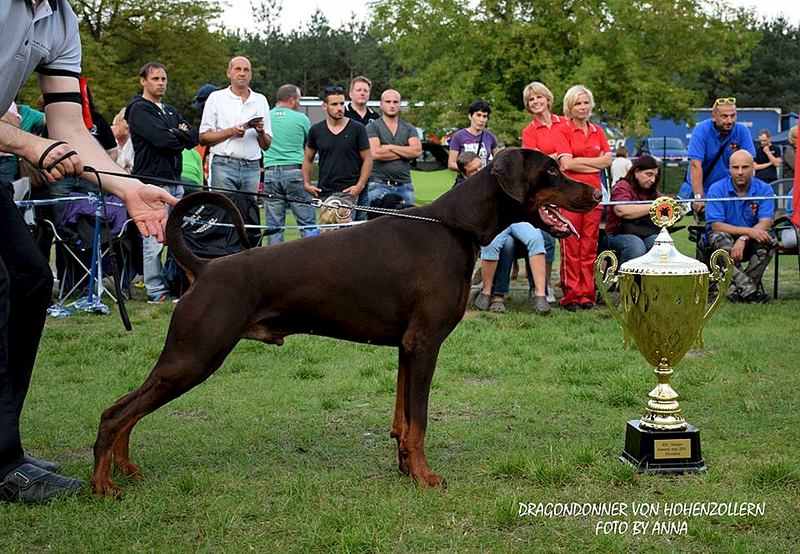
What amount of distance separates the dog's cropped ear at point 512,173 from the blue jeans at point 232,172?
540 centimetres

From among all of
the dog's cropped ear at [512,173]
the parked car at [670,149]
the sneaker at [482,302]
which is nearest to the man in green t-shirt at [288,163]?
the sneaker at [482,302]

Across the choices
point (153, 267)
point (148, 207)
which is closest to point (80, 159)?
point (148, 207)

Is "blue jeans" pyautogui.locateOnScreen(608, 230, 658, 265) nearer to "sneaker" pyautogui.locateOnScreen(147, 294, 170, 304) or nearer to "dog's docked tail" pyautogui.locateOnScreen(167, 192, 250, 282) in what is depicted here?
"sneaker" pyautogui.locateOnScreen(147, 294, 170, 304)

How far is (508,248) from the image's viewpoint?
27.7 feet

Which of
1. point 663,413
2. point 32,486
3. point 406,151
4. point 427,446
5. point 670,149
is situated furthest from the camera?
point 670,149

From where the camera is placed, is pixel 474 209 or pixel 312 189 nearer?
pixel 474 209

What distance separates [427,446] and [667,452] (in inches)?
43.7

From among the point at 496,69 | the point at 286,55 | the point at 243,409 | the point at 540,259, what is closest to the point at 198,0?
the point at 496,69

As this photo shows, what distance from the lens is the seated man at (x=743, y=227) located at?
857cm

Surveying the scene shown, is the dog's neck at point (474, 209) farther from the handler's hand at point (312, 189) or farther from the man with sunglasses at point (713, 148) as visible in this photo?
the man with sunglasses at point (713, 148)

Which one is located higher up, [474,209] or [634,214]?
[474,209]

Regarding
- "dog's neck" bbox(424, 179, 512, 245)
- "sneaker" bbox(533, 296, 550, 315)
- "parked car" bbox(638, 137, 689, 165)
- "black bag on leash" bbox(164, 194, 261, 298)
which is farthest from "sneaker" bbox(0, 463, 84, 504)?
"parked car" bbox(638, 137, 689, 165)

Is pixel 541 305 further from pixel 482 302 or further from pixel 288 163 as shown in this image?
pixel 288 163

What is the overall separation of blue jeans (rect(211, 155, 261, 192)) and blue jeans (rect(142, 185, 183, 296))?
0.48m
